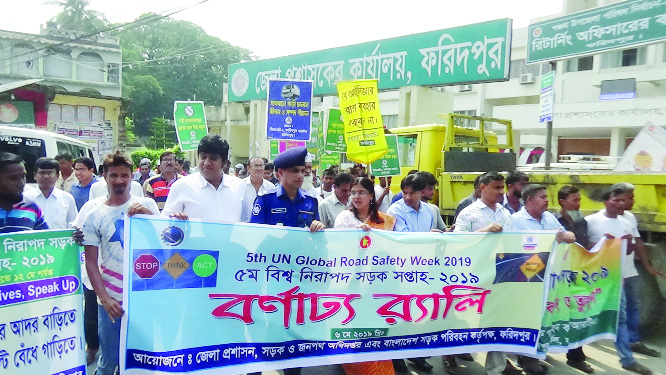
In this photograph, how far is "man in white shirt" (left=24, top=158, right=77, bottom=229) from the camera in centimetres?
464

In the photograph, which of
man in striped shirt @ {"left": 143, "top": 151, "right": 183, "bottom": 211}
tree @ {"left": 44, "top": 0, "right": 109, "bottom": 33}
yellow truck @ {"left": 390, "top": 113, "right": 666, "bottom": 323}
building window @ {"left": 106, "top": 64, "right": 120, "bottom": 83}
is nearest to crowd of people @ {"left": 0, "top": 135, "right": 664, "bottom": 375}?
yellow truck @ {"left": 390, "top": 113, "right": 666, "bottom": 323}

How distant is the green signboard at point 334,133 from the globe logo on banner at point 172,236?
256 inches

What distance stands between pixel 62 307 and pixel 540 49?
7811mm

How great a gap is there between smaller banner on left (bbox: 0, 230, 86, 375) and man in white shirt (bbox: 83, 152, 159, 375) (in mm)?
109

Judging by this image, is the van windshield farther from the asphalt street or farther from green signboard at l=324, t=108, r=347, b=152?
green signboard at l=324, t=108, r=347, b=152

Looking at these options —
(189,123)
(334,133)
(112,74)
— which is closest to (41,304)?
(334,133)

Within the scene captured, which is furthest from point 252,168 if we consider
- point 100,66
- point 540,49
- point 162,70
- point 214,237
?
point 162,70

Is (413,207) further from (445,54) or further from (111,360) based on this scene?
(445,54)

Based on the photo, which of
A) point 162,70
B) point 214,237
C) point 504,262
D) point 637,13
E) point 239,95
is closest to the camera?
point 214,237

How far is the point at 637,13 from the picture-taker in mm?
7320

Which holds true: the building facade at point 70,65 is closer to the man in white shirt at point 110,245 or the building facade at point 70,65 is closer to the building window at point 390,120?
the building window at point 390,120

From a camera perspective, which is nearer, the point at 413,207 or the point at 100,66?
the point at 413,207

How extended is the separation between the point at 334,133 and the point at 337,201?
454 cm

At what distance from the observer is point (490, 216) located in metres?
4.26
